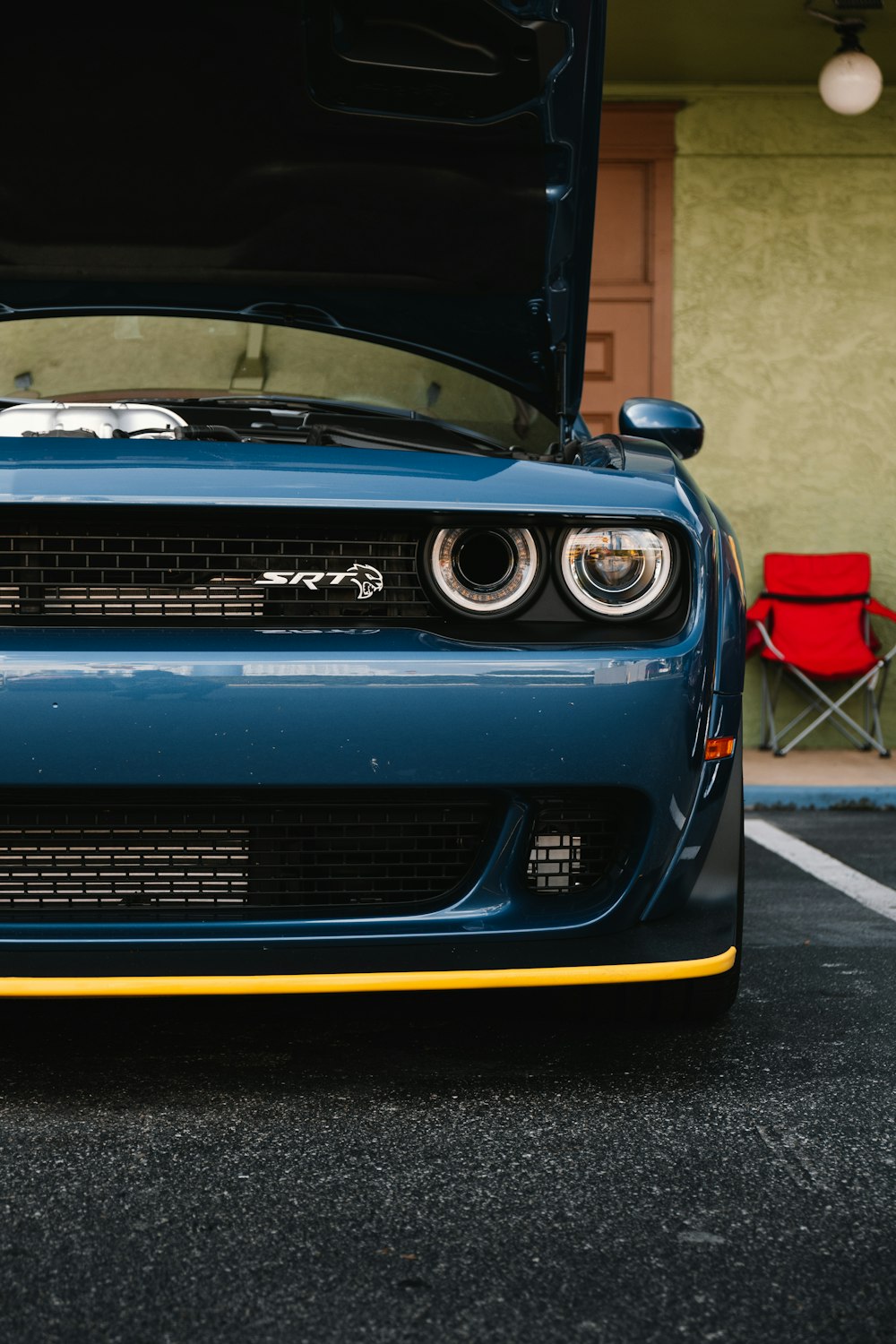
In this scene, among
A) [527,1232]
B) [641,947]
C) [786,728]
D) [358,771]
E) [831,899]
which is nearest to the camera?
[527,1232]

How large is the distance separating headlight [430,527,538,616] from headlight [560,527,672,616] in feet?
0.17

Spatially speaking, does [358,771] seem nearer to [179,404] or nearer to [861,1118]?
[861,1118]

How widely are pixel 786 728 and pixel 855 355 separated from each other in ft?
6.05

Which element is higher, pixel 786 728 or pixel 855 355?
pixel 855 355

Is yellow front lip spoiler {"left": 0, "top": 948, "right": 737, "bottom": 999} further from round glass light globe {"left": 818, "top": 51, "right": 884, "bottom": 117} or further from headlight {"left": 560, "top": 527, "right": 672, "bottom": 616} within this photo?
round glass light globe {"left": 818, "top": 51, "right": 884, "bottom": 117}

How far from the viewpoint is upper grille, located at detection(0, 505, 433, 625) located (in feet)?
6.02

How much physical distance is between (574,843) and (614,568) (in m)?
0.38

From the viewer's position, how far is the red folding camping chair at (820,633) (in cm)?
655

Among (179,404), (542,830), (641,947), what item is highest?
(179,404)

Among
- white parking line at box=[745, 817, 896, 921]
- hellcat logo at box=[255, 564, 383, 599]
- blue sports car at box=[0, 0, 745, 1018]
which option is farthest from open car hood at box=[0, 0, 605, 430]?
white parking line at box=[745, 817, 896, 921]

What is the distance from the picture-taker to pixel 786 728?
6863 mm

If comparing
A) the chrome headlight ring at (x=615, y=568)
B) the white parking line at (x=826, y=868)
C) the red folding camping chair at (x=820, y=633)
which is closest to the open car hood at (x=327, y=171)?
the chrome headlight ring at (x=615, y=568)

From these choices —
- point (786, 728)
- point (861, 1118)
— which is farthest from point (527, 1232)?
point (786, 728)

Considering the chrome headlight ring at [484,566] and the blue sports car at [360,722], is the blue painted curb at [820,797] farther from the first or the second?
the chrome headlight ring at [484,566]
